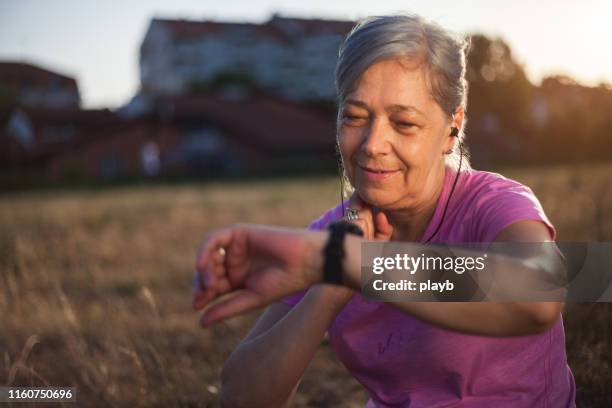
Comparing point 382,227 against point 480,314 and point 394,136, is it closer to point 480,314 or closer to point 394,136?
point 394,136

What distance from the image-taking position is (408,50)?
5.76 feet

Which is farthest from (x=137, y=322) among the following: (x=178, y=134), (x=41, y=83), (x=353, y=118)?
(x=41, y=83)

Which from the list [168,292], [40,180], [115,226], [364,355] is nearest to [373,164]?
[364,355]

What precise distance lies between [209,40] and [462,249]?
60.0m

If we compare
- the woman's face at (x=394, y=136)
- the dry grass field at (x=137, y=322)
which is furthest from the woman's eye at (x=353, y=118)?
the dry grass field at (x=137, y=322)

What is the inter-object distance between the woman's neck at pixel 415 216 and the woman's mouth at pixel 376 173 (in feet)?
0.54

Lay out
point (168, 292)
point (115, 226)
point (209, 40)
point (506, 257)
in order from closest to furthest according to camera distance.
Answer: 1. point (506, 257)
2. point (168, 292)
3. point (115, 226)
4. point (209, 40)

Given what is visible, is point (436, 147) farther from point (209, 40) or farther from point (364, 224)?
point (209, 40)

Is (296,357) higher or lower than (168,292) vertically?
higher

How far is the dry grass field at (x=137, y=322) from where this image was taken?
310 centimetres

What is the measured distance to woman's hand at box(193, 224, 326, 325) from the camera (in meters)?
1.17

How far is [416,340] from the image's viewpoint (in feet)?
6.03

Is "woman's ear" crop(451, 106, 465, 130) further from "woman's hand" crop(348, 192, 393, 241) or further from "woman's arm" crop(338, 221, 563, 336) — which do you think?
"woman's arm" crop(338, 221, 563, 336)

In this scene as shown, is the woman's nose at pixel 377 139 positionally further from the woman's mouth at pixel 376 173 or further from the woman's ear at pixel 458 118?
the woman's ear at pixel 458 118
